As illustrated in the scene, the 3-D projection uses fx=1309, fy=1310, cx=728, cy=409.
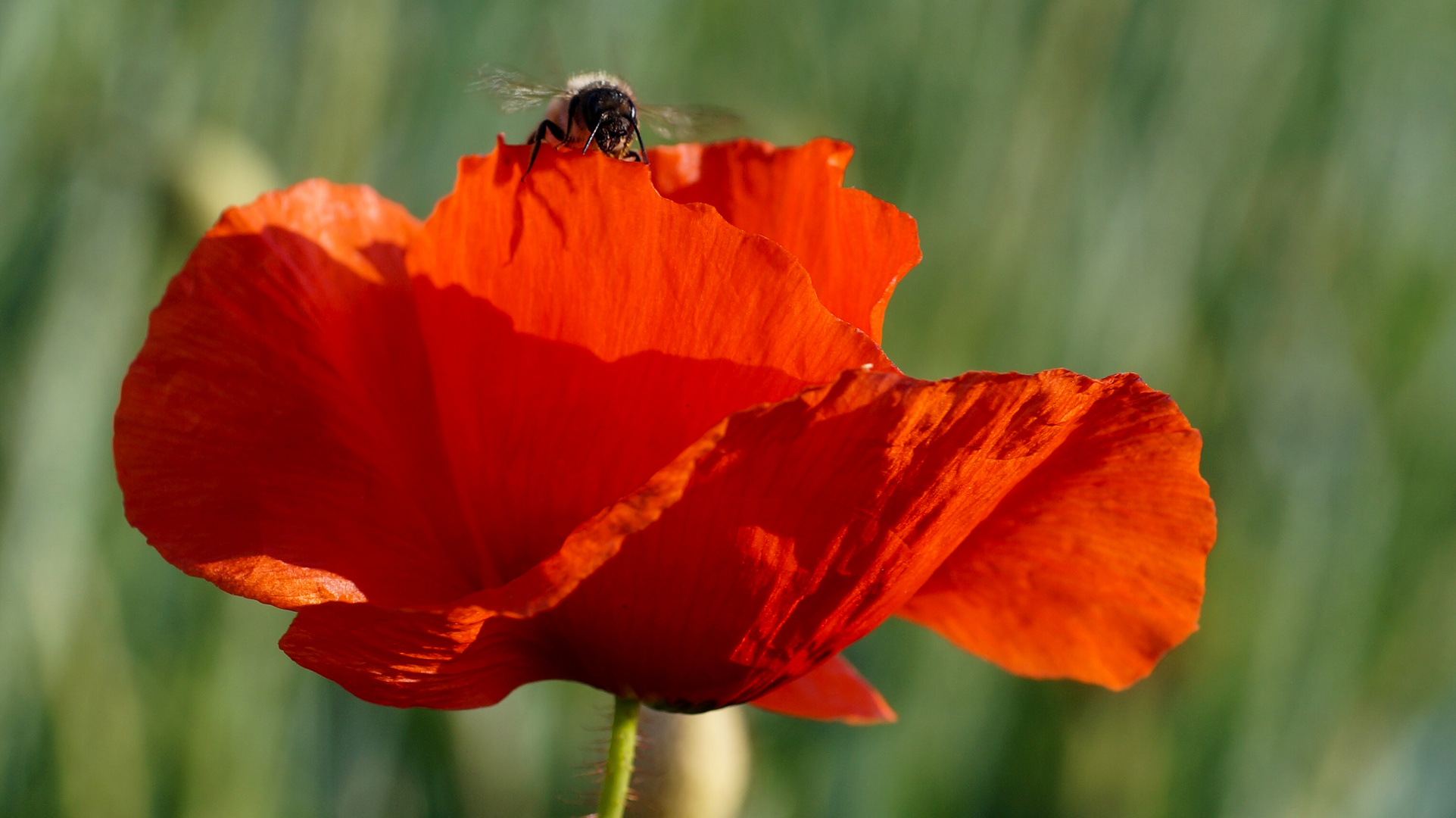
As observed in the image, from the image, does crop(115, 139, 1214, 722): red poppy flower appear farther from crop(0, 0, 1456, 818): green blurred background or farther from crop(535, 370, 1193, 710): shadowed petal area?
crop(0, 0, 1456, 818): green blurred background

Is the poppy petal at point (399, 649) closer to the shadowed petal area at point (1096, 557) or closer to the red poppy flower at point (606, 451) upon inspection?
the red poppy flower at point (606, 451)

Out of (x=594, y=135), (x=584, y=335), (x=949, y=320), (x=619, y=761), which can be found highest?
(x=949, y=320)

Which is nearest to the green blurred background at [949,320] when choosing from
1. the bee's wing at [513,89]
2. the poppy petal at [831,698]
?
the bee's wing at [513,89]

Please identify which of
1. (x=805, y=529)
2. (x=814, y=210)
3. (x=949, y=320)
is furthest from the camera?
(x=949, y=320)

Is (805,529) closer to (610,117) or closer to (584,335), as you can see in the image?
(584,335)

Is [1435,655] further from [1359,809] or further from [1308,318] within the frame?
[1308,318]

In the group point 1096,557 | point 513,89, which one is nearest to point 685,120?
point 513,89

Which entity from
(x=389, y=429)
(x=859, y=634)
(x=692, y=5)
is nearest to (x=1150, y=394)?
(x=859, y=634)
